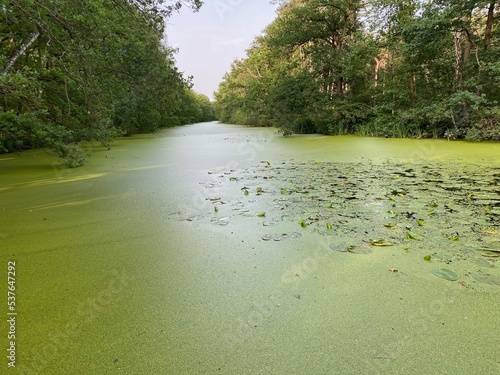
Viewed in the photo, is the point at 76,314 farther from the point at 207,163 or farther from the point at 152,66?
the point at 152,66

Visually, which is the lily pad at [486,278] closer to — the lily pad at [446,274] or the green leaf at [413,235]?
the lily pad at [446,274]

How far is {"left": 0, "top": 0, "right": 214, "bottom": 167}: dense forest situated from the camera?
2.64 metres

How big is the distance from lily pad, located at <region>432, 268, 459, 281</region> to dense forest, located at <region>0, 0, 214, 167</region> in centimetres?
279

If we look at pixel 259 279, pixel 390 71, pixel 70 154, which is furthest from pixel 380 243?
pixel 390 71

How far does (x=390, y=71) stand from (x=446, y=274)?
8.45 metres

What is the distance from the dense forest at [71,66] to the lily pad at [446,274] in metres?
2.79

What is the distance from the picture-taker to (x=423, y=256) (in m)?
1.35

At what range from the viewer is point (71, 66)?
308cm

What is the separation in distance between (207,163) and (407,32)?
528 centimetres

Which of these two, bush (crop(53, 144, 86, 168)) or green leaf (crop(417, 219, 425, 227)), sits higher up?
bush (crop(53, 144, 86, 168))

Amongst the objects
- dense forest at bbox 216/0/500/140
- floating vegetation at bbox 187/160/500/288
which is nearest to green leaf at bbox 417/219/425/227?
floating vegetation at bbox 187/160/500/288

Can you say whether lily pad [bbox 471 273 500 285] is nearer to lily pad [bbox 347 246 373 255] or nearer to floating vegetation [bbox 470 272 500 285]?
floating vegetation [bbox 470 272 500 285]

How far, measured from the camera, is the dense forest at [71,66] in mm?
2639

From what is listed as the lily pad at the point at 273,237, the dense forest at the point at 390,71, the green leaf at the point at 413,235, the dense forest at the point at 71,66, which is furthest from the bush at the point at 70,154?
the dense forest at the point at 390,71
